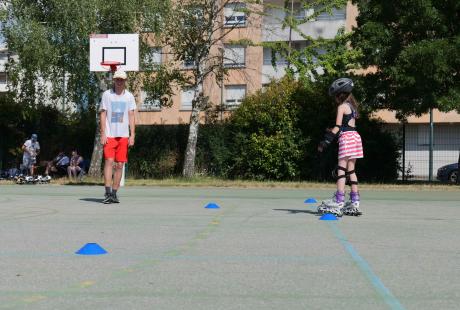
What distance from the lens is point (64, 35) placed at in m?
23.1

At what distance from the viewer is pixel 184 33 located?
84.4 ft

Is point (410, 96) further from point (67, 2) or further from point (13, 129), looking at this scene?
point (13, 129)

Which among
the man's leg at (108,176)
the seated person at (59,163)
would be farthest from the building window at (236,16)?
the man's leg at (108,176)

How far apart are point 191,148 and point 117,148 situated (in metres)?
14.0

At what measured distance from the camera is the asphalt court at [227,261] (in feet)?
14.5

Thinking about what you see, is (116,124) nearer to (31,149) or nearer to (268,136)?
(268,136)

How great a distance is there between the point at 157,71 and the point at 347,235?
1827 centimetres

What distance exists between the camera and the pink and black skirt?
9.41m

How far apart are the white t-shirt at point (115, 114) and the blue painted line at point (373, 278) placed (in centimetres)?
506

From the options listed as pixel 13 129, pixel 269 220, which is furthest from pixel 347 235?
pixel 13 129

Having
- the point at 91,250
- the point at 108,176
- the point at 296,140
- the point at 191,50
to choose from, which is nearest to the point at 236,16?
the point at 191,50

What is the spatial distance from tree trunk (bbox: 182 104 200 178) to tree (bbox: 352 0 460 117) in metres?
6.45

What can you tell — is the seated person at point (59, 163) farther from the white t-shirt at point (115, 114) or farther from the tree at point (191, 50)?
the white t-shirt at point (115, 114)

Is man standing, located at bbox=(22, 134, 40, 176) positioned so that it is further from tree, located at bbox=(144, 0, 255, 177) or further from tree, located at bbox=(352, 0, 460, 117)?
tree, located at bbox=(352, 0, 460, 117)
